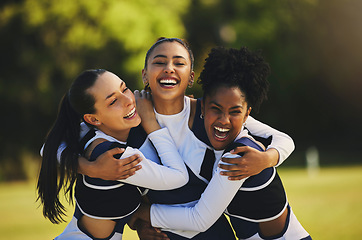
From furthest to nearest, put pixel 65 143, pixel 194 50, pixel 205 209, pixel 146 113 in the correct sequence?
pixel 194 50 → pixel 146 113 → pixel 65 143 → pixel 205 209

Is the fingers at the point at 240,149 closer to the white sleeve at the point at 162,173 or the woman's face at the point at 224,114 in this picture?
the woman's face at the point at 224,114

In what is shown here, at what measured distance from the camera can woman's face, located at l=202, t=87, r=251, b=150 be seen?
310 cm

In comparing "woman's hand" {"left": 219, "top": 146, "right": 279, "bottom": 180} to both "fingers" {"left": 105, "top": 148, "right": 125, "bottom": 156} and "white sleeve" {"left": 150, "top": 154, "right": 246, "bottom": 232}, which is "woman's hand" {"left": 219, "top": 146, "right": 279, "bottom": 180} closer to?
"white sleeve" {"left": 150, "top": 154, "right": 246, "bottom": 232}

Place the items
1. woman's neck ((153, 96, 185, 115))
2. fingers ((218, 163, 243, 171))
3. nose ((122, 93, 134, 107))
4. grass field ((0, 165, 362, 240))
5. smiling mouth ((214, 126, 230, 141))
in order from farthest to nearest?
grass field ((0, 165, 362, 240)) < woman's neck ((153, 96, 185, 115)) < nose ((122, 93, 134, 107)) < smiling mouth ((214, 126, 230, 141)) < fingers ((218, 163, 243, 171))

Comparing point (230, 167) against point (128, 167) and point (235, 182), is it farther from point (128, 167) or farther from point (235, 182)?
point (128, 167)

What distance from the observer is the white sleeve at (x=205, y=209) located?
2.96 meters

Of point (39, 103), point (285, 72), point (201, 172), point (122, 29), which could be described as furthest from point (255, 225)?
point (285, 72)

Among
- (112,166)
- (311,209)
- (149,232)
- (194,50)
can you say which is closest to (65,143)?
(112,166)

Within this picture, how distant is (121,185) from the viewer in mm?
3131

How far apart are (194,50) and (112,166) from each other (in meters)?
22.0

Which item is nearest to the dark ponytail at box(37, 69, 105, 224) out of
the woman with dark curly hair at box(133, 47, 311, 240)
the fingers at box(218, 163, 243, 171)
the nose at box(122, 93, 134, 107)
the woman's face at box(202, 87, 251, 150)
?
the nose at box(122, 93, 134, 107)

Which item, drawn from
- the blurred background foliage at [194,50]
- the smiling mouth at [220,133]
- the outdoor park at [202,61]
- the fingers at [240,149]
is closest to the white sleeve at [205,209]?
the fingers at [240,149]

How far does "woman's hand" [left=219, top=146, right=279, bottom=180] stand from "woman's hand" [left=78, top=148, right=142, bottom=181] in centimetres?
55

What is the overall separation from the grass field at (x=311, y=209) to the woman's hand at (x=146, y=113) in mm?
5283
